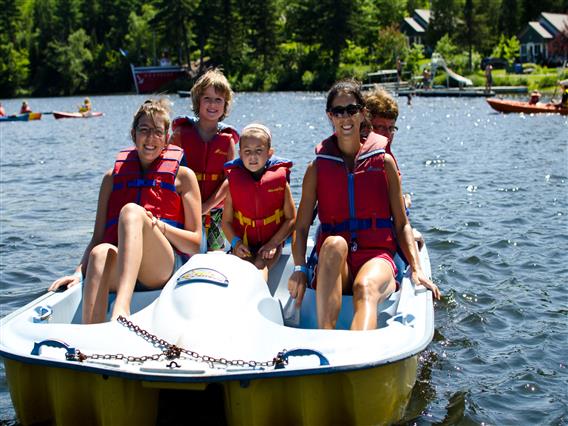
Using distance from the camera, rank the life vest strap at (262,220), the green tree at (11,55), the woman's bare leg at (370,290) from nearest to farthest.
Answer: the woman's bare leg at (370,290) → the life vest strap at (262,220) → the green tree at (11,55)

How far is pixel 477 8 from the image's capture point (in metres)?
56.6

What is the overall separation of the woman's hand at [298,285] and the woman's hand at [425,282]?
23.9 inches

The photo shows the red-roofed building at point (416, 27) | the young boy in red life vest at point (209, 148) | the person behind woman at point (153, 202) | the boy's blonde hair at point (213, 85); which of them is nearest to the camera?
the person behind woman at point (153, 202)

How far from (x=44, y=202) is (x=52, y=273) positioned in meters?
4.71

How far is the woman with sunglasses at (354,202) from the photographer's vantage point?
434 cm

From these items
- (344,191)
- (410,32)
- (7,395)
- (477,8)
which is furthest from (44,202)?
(410,32)

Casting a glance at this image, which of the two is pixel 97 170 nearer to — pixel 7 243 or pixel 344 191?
pixel 7 243

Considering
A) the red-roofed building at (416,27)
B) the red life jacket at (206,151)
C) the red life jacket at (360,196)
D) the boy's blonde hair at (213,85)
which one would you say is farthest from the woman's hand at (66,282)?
the red-roofed building at (416,27)

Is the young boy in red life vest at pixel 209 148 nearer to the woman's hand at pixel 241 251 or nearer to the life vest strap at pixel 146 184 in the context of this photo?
the woman's hand at pixel 241 251

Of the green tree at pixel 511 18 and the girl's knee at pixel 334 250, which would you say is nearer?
the girl's knee at pixel 334 250

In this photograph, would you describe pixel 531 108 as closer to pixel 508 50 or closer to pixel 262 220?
pixel 262 220

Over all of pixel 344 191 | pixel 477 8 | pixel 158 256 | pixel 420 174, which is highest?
pixel 477 8

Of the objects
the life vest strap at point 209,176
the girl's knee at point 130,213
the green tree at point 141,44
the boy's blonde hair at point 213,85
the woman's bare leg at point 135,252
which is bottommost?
the woman's bare leg at point 135,252

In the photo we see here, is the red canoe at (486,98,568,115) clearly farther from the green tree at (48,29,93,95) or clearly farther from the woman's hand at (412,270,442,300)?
the green tree at (48,29,93,95)
